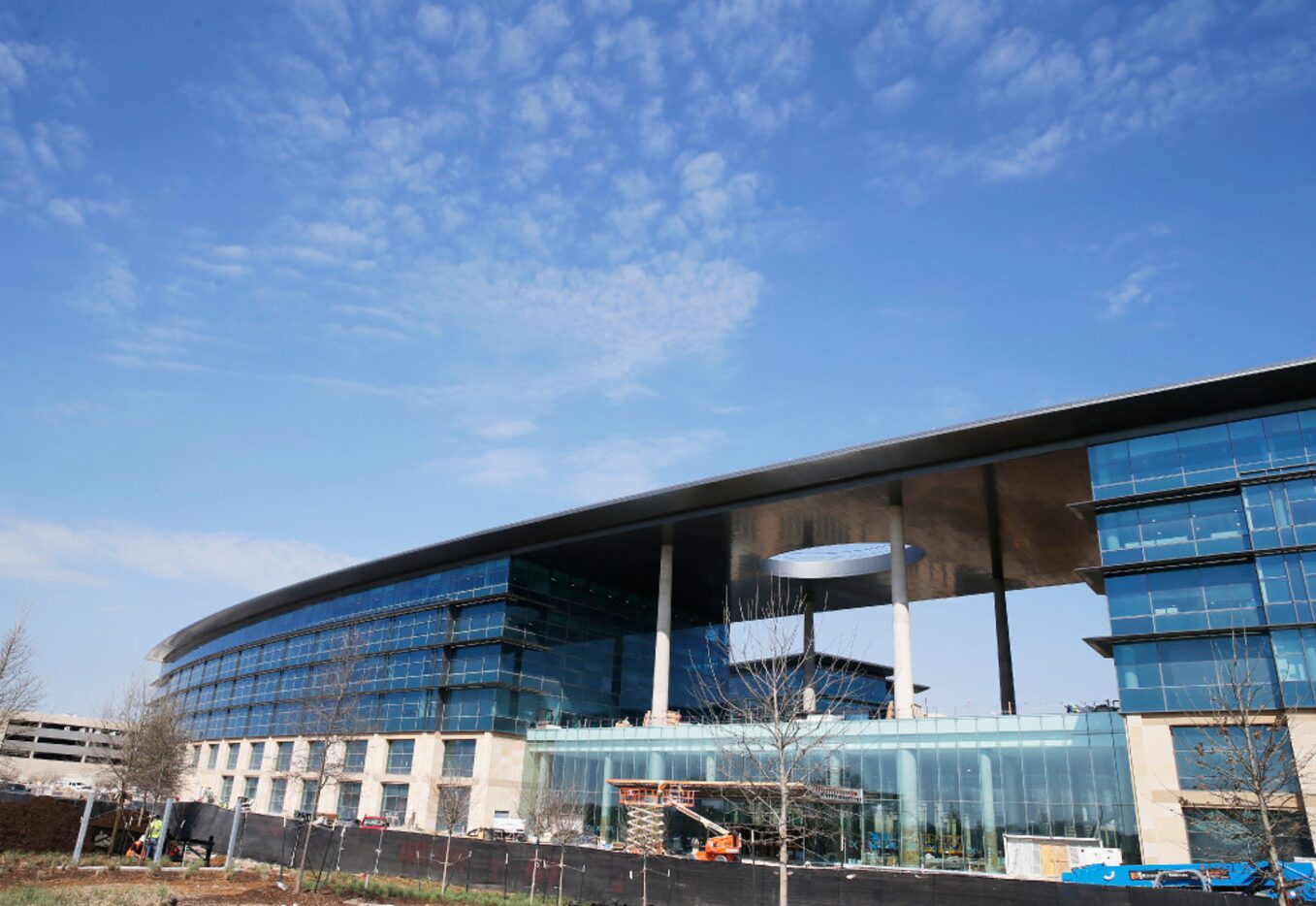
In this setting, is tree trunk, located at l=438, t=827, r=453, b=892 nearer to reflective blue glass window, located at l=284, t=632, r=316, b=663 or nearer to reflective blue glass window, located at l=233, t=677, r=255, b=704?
reflective blue glass window, located at l=284, t=632, r=316, b=663

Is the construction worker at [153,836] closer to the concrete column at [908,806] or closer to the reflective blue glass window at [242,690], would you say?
the concrete column at [908,806]

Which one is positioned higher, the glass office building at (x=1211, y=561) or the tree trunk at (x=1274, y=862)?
the glass office building at (x=1211, y=561)

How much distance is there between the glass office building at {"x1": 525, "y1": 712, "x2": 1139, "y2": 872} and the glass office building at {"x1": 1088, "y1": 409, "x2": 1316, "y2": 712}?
3.40m

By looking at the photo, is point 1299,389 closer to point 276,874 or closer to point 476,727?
point 276,874

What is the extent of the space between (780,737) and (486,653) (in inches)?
1635

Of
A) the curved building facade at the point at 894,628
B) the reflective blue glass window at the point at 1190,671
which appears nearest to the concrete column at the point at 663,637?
the curved building facade at the point at 894,628

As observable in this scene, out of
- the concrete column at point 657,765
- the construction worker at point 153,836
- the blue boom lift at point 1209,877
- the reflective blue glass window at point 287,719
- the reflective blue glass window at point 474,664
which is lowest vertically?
the construction worker at point 153,836

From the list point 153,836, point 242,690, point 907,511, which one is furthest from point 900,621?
point 242,690

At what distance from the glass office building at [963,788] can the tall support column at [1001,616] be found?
1108 centimetres

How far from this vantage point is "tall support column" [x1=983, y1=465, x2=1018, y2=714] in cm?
5242

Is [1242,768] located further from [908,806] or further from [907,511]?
[907,511]

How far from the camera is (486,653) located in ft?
203

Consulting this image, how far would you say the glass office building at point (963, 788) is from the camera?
38344mm

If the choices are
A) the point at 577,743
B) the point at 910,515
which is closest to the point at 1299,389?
the point at 910,515
